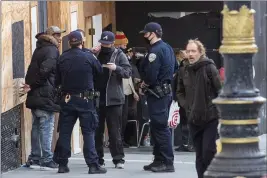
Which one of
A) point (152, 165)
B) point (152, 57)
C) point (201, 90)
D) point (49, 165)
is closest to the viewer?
point (201, 90)

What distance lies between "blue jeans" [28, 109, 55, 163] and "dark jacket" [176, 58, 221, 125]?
109 inches

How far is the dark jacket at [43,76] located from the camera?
12.1 m

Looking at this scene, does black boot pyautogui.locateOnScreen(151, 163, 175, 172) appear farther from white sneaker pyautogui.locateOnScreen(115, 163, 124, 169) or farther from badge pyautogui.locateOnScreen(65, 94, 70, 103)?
badge pyautogui.locateOnScreen(65, 94, 70, 103)

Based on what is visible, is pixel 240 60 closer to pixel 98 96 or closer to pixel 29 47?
pixel 98 96

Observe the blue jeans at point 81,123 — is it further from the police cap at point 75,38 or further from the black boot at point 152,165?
the black boot at point 152,165

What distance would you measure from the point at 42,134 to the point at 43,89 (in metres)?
0.58

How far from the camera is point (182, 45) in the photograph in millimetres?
18578

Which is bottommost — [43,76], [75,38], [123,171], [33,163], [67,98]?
[123,171]

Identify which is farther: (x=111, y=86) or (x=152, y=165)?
(x=152, y=165)

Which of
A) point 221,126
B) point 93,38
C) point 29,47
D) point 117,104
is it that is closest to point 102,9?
point 93,38

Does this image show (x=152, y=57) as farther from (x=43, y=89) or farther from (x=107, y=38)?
(x=43, y=89)

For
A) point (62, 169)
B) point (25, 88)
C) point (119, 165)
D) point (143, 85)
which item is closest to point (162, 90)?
point (143, 85)

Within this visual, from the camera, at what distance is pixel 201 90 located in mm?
9758

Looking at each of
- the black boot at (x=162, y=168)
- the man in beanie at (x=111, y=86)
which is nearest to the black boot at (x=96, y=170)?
the man in beanie at (x=111, y=86)
